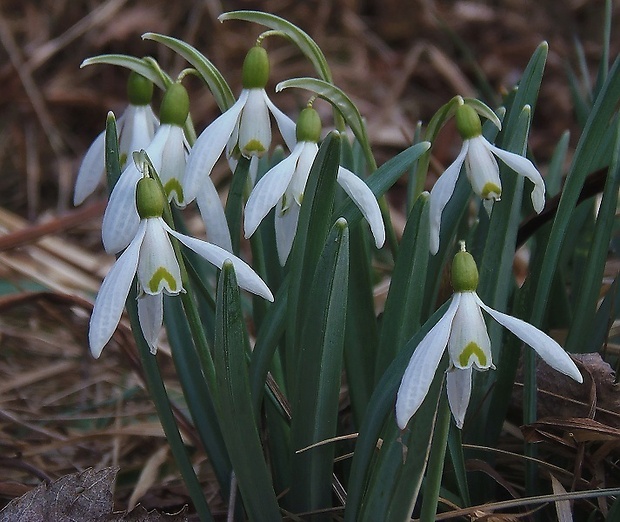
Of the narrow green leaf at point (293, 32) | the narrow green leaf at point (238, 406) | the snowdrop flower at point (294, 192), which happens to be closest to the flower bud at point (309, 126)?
the snowdrop flower at point (294, 192)

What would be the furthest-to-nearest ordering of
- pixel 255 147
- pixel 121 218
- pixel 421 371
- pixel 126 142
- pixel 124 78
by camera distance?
1. pixel 124 78
2. pixel 126 142
3. pixel 255 147
4. pixel 121 218
5. pixel 421 371

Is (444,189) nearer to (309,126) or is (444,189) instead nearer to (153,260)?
(309,126)

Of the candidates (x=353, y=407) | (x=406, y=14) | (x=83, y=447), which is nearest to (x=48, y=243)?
(x=83, y=447)

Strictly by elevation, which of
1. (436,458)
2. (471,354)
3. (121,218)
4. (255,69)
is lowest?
(436,458)

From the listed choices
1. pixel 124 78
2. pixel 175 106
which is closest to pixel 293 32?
pixel 175 106

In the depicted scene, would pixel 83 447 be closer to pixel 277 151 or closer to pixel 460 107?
pixel 277 151

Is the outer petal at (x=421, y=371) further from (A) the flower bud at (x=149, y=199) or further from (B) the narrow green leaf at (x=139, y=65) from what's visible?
(B) the narrow green leaf at (x=139, y=65)
